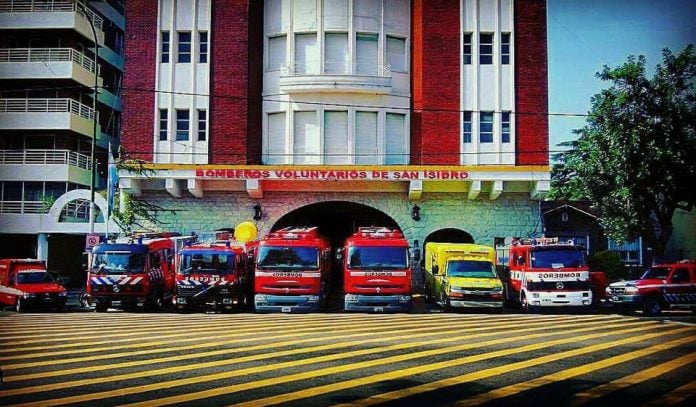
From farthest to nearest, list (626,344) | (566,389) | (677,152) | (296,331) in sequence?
(677,152) < (296,331) < (626,344) < (566,389)

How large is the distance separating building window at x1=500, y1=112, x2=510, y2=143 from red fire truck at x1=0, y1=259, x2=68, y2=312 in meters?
18.0

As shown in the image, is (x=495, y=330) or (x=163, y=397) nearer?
(x=163, y=397)

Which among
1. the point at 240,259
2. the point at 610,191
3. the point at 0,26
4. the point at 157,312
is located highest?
the point at 0,26

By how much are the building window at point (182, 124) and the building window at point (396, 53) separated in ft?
29.3

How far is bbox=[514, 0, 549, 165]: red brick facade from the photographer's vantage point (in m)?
29.9

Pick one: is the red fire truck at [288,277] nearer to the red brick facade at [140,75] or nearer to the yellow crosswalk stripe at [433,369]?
the yellow crosswalk stripe at [433,369]

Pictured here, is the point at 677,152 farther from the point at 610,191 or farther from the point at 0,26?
the point at 0,26

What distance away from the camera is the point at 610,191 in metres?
24.8

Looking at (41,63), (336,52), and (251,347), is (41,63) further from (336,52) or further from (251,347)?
(251,347)

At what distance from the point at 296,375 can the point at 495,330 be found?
304 inches

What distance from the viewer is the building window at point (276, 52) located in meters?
30.6

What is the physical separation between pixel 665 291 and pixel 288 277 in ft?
39.7

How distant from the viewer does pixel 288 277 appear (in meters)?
22.3

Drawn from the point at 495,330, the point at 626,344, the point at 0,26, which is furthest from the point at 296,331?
the point at 0,26
